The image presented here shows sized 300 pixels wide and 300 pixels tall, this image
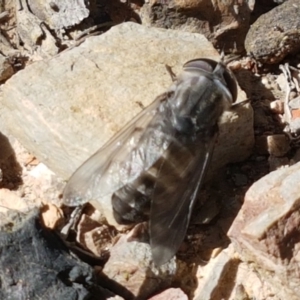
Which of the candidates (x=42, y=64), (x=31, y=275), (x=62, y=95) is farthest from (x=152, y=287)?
(x=42, y=64)

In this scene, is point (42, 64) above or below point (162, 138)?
above

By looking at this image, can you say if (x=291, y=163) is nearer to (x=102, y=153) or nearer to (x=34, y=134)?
(x=102, y=153)

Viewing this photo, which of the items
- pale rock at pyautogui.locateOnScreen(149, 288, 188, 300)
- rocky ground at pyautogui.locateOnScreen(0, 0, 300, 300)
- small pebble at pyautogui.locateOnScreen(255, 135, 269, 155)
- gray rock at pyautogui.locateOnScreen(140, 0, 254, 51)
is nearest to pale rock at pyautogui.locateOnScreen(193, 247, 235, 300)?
rocky ground at pyautogui.locateOnScreen(0, 0, 300, 300)

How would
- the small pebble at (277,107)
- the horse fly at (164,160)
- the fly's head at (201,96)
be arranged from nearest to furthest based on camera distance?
the horse fly at (164,160)
the fly's head at (201,96)
the small pebble at (277,107)

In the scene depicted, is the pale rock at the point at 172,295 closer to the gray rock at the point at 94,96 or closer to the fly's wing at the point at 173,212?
the fly's wing at the point at 173,212

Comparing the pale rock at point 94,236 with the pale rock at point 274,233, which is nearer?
the pale rock at point 274,233

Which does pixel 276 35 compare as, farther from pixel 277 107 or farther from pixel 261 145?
pixel 261 145

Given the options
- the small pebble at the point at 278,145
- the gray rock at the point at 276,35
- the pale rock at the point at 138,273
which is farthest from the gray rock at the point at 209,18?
the pale rock at the point at 138,273

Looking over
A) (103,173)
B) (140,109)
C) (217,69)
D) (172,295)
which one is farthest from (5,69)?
(172,295)
